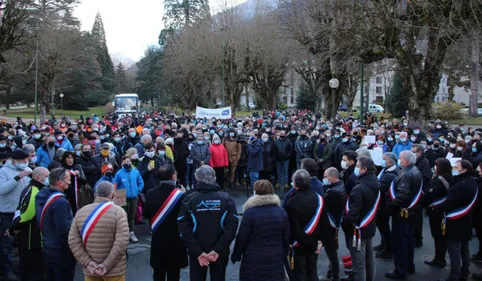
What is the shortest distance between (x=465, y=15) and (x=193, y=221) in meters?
14.5

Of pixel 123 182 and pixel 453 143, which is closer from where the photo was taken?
pixel 123 182

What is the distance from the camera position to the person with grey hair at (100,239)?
4.47 meters

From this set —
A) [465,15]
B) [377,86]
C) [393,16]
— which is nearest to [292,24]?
[393,16]

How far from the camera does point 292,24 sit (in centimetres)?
2642

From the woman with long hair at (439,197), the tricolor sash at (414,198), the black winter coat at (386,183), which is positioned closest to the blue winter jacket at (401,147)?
the woman with long hair at (439,197)

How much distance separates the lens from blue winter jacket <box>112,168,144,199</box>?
8.20 meters

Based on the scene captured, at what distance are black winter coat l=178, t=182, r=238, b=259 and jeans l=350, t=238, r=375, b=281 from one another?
2217 millimetres

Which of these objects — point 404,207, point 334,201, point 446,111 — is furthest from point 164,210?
point 446,111

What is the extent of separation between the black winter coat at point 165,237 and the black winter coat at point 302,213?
1.39 m

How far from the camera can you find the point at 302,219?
5344 millimetres

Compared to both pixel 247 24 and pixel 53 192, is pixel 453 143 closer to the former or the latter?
pixel 53 192

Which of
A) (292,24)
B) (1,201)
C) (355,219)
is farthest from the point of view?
(292,24)

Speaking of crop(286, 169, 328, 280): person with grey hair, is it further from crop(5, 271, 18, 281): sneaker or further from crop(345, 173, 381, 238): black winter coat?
crop(5, 271, 18, 281): sneaker

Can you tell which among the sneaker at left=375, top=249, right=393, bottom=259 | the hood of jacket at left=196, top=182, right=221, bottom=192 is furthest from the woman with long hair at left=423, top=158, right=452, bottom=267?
the hood of jacket at left=196, top=182, right=221, bottom=192
